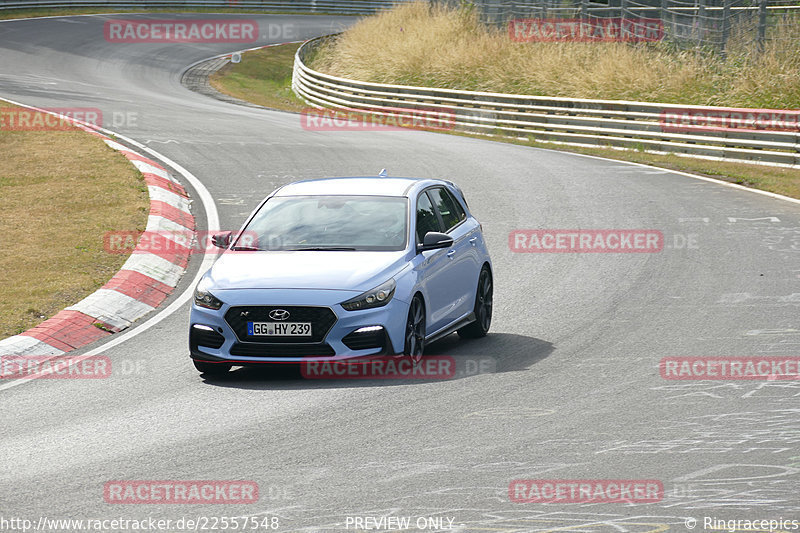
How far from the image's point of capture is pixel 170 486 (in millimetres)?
6793

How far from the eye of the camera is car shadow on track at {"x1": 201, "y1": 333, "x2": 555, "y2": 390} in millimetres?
9609

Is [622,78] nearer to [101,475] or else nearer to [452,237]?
[452,237]

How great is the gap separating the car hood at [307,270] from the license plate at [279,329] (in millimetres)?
304

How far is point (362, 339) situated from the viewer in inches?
375

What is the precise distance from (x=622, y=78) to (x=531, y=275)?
19365 millimetres

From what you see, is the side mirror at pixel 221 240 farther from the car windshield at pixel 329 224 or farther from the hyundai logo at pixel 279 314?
the hyundai logo at pixel 279 314

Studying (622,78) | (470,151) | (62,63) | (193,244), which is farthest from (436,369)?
(62,63)

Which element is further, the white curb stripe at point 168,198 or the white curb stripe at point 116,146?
the white curb stripe at point 116,146

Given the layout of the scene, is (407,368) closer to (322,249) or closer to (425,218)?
(322,249)

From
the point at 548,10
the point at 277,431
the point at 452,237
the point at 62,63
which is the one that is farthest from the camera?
the point at 62,63

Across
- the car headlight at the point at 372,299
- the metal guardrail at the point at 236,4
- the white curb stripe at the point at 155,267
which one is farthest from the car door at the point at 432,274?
the metal guardrail at the point at 236,4

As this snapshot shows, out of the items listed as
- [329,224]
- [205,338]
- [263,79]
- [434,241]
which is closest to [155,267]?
[329,224]

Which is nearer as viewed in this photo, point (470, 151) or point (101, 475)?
point (101, 475)

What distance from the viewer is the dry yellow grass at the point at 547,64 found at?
2988 centimetres
